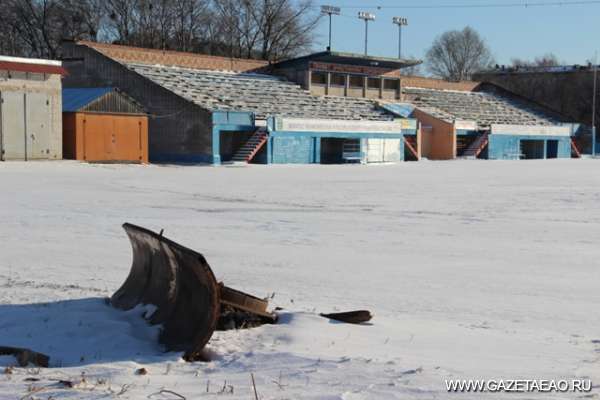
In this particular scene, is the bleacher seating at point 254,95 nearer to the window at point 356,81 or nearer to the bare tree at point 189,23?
the window at point 356,81

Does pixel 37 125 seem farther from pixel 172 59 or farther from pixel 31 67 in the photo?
pixel 172 59

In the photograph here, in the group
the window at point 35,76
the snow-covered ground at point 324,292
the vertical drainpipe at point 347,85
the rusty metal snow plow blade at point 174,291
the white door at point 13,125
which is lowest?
the snow-covered ground at point 324,292

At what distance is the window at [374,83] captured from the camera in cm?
6489

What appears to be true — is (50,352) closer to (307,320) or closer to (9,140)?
(307,320)

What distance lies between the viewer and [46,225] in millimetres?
15586

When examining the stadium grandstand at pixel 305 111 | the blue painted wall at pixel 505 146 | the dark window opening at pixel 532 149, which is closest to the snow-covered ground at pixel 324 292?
the stadium grandstand at pixel 305 111

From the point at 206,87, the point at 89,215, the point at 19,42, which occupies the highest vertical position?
the point at 19,42

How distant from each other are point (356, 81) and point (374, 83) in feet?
6.84

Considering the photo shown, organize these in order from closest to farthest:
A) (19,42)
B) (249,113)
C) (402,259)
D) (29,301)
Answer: (29,301), (402,259), (249,113), (19,42)

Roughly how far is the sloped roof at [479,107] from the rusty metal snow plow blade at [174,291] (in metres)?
56.1

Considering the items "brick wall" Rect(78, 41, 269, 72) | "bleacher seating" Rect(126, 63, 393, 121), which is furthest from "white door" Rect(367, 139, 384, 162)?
"brick wall" Rect(78, 41, 269, 72)

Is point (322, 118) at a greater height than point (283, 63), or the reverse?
point (283, 63)

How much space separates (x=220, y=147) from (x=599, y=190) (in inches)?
1034

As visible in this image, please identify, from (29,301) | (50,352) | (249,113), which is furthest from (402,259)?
(249,113)
